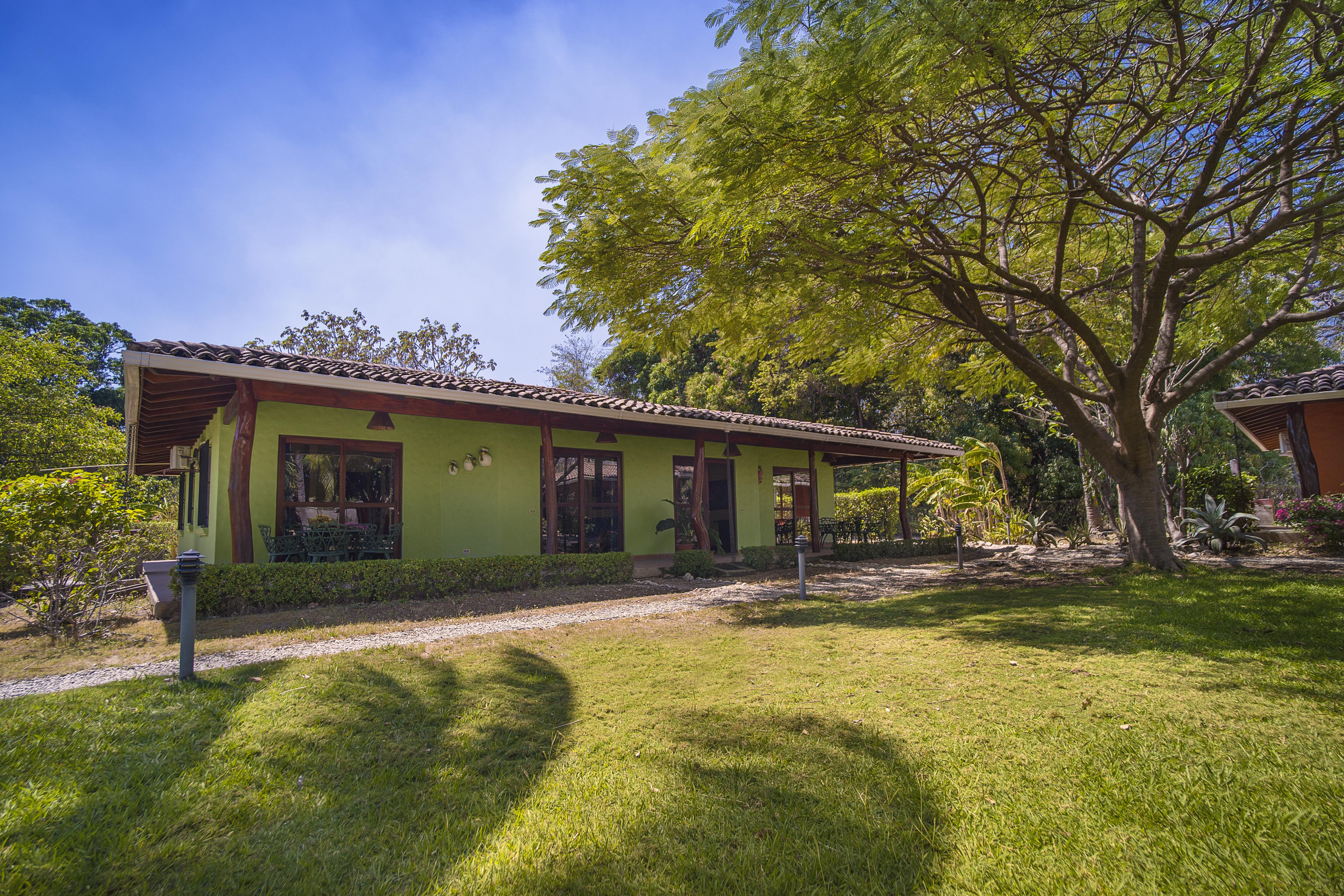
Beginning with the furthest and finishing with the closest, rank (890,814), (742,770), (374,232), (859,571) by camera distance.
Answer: (859,571) → (374,232) → (742,770) → (890,814)

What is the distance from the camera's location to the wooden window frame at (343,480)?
30.2 feet

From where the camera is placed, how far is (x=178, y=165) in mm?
8281

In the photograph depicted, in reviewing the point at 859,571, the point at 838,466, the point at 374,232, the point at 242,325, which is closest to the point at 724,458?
the point at 859,571

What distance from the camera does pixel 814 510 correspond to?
1589cm

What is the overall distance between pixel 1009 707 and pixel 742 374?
2076 cm

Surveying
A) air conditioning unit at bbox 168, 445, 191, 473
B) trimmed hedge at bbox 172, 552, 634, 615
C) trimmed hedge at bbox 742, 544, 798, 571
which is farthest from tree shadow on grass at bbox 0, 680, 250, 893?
air conditioning unit at bbox 168, 445, 191, 473

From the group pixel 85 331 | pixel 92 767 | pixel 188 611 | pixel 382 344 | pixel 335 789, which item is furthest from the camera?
pixel 85 331

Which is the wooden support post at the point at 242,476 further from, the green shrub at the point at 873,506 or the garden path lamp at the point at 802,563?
the green shrub at the point at 873,506

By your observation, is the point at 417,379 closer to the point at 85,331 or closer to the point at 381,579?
the point at 381,579

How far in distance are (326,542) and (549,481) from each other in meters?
3.26

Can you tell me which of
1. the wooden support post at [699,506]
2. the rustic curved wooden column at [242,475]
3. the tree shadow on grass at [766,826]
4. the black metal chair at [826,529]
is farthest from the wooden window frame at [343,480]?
the black metal chair at [826,529]

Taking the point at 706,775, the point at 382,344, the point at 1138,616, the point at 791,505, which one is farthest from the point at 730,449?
the point at 382,344

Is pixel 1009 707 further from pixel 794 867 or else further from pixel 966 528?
pixel 966 528

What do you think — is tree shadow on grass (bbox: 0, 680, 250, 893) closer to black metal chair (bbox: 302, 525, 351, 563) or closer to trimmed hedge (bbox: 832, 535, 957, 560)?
black metal chair (bbox: 302, 525, 351, 563)
